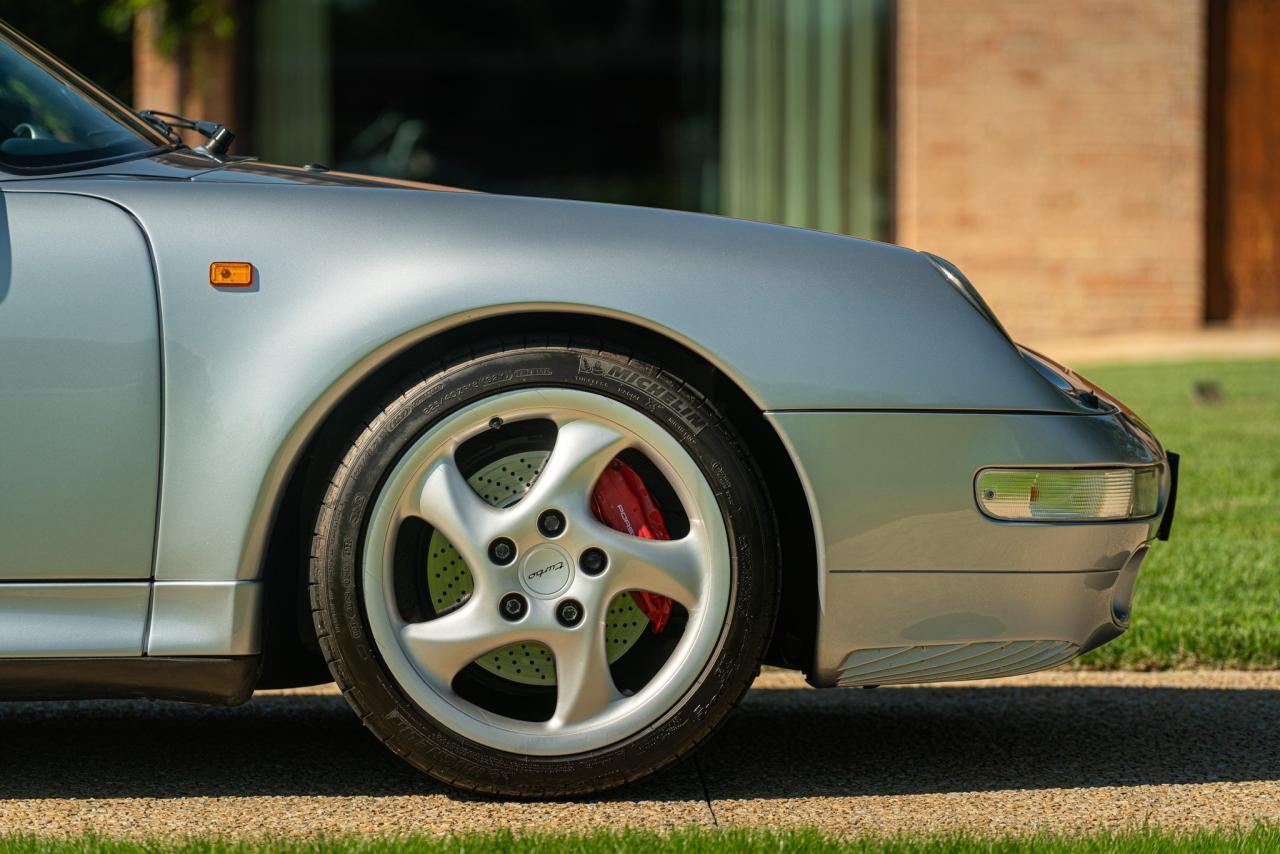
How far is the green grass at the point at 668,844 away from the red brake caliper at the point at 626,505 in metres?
0.42

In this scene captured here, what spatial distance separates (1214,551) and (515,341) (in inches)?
114

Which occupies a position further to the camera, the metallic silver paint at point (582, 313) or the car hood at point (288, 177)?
the car hood at point (288, 177)

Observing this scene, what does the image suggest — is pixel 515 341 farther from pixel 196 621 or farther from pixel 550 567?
pixel 196 621

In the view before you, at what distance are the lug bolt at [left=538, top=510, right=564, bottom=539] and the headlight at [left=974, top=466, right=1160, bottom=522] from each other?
0.66m

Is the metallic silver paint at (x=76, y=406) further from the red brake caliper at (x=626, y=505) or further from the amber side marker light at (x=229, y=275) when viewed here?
the red brake caliper at (x=626, y=505)

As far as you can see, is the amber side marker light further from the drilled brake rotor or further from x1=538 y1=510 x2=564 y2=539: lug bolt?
x1=538 y1=510 x2=564 y2=539: lug bolt

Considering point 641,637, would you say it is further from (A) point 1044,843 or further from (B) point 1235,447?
(B) point 1235,447

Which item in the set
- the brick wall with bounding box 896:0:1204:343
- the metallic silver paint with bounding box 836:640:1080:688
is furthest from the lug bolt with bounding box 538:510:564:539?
the brick wall with bounding box 896:0:1204:343

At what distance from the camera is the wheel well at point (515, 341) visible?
2574 mm

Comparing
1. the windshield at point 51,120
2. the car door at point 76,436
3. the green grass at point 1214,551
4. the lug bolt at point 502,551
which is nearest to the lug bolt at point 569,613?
the lug bolt at point 502,551

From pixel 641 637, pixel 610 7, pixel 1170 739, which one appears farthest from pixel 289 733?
pixel 610 7

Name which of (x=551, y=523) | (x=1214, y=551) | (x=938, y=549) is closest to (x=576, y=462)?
(x=551, y=523)

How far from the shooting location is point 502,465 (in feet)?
8.49

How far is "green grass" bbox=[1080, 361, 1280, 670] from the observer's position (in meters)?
Answer: 3.72
